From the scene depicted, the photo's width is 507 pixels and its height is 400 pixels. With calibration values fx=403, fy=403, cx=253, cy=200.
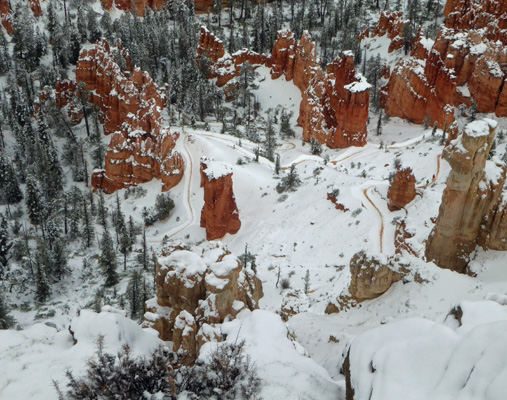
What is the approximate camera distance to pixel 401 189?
108 feet

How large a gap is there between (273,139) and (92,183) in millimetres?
26494

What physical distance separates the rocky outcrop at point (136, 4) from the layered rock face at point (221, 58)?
2509 centimetres

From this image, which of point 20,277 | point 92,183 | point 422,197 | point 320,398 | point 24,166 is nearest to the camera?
point 320,398

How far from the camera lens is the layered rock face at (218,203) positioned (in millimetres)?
41844

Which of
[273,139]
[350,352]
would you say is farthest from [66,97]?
[350,352]

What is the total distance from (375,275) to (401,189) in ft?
50.8

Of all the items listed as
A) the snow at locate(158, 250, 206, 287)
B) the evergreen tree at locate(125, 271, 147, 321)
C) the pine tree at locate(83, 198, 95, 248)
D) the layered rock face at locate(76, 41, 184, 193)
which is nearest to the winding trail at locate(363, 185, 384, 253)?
the snow at locate(158, 250, 206, 287)

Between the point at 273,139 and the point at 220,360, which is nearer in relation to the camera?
the point at 220,360

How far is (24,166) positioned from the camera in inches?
2360

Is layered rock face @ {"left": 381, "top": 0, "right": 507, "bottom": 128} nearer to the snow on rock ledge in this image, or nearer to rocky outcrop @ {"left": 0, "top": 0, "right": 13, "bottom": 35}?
the snow on rock ledge

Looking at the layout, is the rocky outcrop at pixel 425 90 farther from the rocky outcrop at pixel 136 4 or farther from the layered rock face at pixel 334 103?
the rocky outcrop at pixel 136 4

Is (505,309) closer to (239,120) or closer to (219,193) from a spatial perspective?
(219,193)

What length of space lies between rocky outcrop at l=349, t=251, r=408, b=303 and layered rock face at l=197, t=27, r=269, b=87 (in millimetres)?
62620

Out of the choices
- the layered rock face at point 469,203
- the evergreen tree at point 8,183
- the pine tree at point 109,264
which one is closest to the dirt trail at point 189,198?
the pine tree at point 109,264
